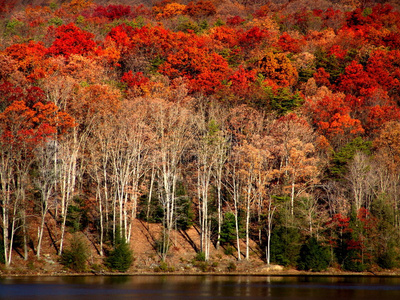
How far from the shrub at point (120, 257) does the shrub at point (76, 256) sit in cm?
255

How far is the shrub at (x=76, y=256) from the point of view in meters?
48.4

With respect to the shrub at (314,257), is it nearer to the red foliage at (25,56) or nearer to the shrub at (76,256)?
the shrub at (76,256)

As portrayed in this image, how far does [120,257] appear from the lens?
50000 mm

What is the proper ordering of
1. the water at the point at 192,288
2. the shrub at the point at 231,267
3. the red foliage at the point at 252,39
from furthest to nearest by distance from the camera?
the red foliage at the point at 252,39 < the shrub at the point at 231,267 < the water at the point at 192,288

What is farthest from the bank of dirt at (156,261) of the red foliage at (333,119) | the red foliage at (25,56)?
the red foliage at (25,56)

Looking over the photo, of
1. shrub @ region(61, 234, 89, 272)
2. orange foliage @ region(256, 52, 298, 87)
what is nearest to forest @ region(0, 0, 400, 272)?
orange foliage @ region(256, 52, 298, 87)

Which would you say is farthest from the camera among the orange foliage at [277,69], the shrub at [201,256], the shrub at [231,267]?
the orange foliage at [277,69]

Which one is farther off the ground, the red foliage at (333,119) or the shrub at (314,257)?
the red foliage at (333,119)

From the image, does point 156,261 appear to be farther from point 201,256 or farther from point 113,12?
point 113,12

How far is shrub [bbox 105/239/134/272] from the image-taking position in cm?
5000

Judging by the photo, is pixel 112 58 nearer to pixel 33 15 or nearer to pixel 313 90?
pixel 313 90

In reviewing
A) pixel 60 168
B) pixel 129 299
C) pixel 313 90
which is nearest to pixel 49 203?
pixel 60 168

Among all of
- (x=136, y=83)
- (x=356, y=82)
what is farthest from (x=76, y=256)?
(x=356, y=82)

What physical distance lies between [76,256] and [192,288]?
14663mm
